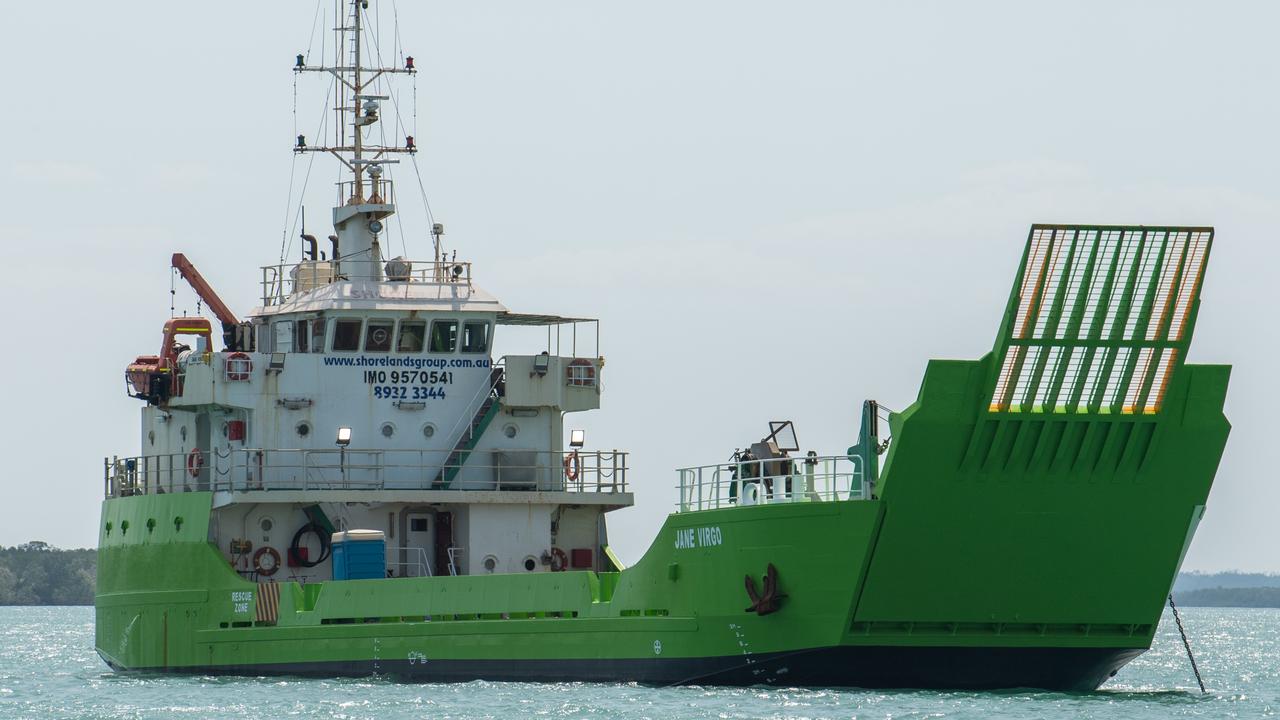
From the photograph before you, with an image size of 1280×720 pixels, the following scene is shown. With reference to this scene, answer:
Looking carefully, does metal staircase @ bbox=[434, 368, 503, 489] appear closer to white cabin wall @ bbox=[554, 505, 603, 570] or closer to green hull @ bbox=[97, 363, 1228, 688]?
white cabin wall @ bbox=[554, 505, 603, 570]

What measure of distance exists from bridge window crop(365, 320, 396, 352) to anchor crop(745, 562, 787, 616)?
27.3ft

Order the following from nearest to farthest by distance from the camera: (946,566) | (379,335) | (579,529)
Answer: (946,566) → (379,335) → (579,529)

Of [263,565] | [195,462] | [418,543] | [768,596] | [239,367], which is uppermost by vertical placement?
[239,367]

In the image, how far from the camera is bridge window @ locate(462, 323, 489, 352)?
30.3 metres

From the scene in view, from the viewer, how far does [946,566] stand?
2277 centimetres

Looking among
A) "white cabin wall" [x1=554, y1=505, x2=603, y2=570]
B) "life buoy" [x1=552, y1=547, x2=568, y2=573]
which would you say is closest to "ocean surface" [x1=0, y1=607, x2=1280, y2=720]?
"life buoy" [x1=552, y1=547, x2=568, y2=573]

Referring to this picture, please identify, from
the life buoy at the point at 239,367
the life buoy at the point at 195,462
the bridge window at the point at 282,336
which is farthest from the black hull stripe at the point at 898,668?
the life buoy at the point at 195,462

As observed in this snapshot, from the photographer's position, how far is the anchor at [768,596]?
23.3 m

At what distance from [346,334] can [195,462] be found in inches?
116

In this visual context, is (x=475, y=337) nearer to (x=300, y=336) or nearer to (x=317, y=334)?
(x=317, y=334)

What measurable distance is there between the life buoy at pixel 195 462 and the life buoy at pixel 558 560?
5.09m

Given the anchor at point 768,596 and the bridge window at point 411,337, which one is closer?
the anchor at point 768,596

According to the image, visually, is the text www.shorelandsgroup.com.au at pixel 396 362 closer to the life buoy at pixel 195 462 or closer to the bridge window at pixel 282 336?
the bridge window at pixel 282 336

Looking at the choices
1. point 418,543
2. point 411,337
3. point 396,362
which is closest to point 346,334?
point 396,362
